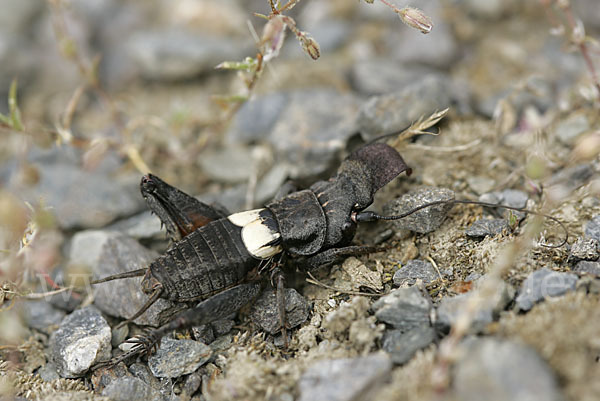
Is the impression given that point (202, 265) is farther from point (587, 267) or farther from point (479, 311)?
point (587, 267)

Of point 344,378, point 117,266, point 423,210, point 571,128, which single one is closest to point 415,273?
point 423,210

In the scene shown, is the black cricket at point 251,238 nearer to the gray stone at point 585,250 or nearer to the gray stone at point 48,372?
the gray stone at point 48,372

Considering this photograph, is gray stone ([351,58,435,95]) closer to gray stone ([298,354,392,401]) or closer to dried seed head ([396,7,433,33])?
dried seed head ([396,7,433,33])

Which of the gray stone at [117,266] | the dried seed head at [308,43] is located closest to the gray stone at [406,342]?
the gray stone at [117,266]

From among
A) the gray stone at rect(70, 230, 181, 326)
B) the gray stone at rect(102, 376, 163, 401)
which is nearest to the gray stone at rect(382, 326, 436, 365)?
the gray stone at rect(102, 376, 163, 401)

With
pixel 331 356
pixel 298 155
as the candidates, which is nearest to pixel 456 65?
pixel 298 155

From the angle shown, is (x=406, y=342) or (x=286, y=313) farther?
(x=286, y=313)
